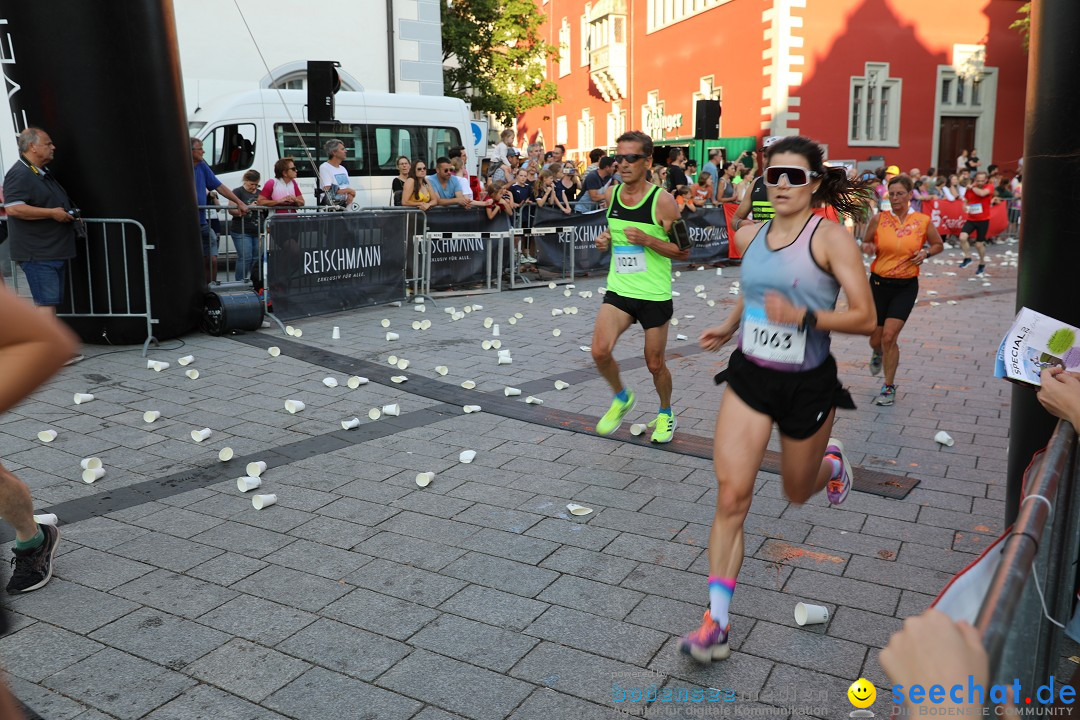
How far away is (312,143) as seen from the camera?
16328mm

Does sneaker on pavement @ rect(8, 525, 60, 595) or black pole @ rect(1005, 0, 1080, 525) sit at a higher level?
black pole @ rect(1005, 0, 1080, 525)

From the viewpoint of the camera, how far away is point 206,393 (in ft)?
23.4

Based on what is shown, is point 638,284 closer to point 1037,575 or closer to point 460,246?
point 1037,575

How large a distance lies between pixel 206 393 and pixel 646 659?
501cm

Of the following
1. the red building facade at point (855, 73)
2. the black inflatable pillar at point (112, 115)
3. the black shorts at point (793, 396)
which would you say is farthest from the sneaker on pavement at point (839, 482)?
the red building facade at point (855, 73)

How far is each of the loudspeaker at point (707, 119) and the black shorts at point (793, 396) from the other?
17117mm

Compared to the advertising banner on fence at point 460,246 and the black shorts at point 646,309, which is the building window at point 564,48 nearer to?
the advertising banner on fence at point 460,246

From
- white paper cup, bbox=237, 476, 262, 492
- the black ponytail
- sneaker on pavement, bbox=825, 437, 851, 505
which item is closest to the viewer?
the black ponytail

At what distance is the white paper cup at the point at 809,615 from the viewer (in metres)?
3.46

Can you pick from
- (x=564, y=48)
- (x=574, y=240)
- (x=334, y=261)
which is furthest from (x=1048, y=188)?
(x=564, y=48)

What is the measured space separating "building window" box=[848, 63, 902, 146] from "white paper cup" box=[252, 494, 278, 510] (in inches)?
1105

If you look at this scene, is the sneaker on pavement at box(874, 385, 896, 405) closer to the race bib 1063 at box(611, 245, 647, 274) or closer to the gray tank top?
the race bib 1063 at box(611, 245, 647, 274)

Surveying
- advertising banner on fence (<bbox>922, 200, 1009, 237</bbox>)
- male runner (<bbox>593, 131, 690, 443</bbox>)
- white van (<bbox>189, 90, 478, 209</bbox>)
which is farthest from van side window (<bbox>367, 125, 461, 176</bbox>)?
male runner (<bbox>593, 131, 690, 443</bbox>)

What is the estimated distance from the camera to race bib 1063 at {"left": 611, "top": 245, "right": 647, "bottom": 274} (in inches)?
229
